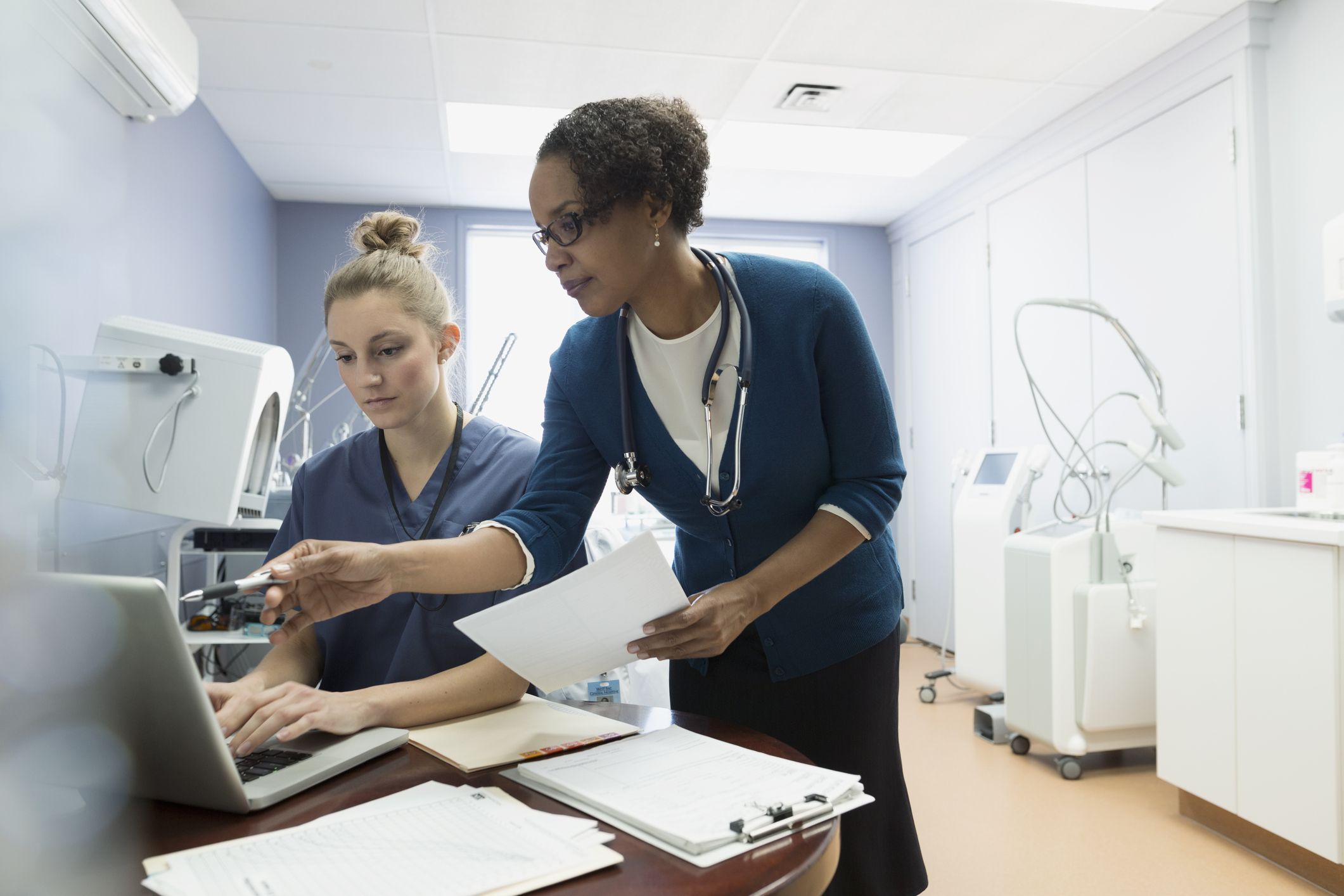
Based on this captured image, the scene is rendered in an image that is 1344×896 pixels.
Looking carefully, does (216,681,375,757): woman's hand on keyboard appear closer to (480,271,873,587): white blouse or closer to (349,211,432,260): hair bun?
(480,271,873,587): white blouse

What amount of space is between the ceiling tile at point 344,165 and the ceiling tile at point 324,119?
64 millimetres

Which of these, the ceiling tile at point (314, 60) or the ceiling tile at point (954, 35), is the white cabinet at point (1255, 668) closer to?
the ceiling tile at point (954, 35)

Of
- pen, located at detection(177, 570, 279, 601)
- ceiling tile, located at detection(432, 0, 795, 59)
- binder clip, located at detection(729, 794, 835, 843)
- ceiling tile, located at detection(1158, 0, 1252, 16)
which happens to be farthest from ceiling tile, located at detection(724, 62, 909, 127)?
binder clip, located at detection(729, 794, 835, 843)

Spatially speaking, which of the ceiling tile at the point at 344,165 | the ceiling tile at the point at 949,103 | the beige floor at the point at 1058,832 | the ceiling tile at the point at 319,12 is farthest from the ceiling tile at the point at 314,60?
the beige floor at the point at 1058,832

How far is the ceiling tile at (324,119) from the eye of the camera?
3240mm

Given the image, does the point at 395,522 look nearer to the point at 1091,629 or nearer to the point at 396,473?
the point at 396,473

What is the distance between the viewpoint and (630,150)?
0.97m

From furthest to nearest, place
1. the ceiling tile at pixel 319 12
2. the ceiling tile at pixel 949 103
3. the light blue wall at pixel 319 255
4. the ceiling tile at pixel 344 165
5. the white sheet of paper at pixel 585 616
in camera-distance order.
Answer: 1. the light blue wall at pixel 319 255
2. the ceiling tile at pixel 344 165
3. the ceiling tile at pixel 949 103
4. the ceiling tile at pixel 319 12
5. the white sheet of paper at pixel 585 616

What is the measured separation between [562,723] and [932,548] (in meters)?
3.92

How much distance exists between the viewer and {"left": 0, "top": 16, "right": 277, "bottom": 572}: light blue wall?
0.16 metres

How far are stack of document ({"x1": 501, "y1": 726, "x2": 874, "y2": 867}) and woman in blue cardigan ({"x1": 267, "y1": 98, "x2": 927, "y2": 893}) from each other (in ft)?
0.49

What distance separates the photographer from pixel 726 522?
1.14 meters

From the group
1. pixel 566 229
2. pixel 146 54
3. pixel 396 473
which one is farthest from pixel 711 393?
pixel 146 54

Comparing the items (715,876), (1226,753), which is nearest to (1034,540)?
(1226,753)
